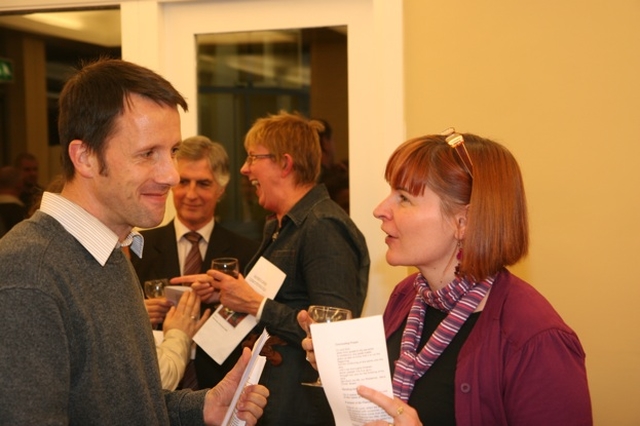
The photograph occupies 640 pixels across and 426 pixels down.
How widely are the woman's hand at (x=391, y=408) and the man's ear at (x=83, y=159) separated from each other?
0.77 m

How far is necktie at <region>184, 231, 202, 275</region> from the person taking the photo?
3.48 m

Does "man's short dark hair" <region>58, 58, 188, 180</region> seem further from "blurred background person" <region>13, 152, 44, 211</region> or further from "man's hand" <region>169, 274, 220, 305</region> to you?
"blurred background person" <region>13, 152, 44, 211</region>

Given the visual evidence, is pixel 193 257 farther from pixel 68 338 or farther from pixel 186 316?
pixel 68 338

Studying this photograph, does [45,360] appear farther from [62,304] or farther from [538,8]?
[538,8]

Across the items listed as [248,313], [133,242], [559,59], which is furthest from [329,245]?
[559,59]

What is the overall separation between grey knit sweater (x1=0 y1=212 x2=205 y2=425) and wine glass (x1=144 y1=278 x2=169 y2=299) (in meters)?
1.33

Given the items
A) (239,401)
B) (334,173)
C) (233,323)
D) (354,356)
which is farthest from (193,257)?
(354,356)

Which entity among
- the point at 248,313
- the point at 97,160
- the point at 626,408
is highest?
the point at 97,160

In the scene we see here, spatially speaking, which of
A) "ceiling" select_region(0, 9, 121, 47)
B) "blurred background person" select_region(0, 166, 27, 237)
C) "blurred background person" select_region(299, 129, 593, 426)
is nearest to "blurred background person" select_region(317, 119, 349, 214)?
"ceiling" select_region(0, 9, 121, 47)

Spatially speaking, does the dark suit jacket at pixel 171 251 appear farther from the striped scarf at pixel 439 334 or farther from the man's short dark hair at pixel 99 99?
the man's short dark hair at pixel 99 99

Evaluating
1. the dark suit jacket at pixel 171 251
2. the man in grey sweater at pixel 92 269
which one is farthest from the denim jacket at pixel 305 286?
the man in grey sweater at pixel 92 269

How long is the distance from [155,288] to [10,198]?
1.67 m

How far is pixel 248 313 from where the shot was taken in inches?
119

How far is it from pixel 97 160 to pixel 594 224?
90.1 inches
